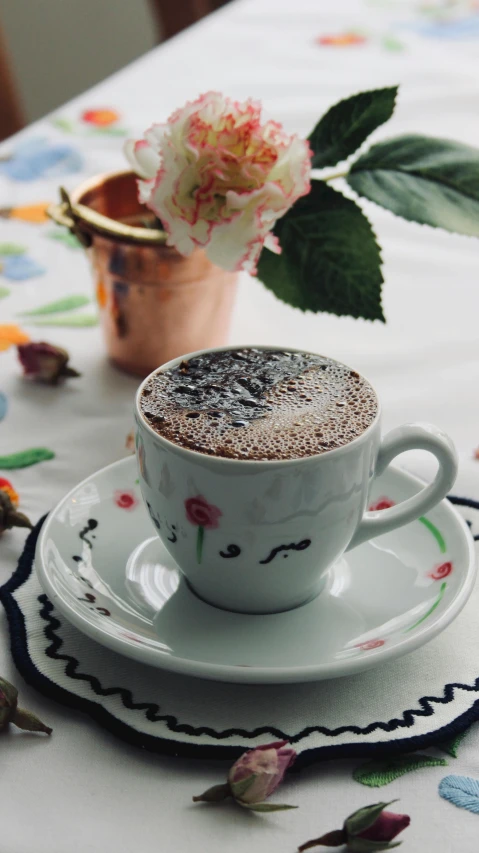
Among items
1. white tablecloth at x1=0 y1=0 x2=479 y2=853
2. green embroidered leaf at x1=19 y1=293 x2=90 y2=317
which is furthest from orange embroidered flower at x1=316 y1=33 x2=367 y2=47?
green embroidered leaf at x1=19 y1=293 x2=90 y2=317

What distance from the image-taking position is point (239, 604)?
0.52 m

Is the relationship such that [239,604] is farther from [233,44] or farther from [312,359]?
[233,44]

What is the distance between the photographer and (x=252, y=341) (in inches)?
33.9

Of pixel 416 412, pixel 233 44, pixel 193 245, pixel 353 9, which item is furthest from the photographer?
pixel 353 9

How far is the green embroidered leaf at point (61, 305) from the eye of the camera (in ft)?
2.91

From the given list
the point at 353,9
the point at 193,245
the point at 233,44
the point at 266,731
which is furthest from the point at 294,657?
the point at 353,9

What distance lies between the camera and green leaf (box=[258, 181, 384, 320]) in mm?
675

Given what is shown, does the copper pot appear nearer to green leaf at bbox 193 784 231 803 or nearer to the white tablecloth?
the white tablecloth

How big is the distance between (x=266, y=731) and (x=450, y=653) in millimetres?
116

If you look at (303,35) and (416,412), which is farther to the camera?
(303,35)

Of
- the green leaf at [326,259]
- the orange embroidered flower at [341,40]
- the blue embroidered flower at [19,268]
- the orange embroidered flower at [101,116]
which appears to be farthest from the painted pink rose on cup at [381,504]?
the orange embroidered flower at [341,40]

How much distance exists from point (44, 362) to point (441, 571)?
1.32 ft

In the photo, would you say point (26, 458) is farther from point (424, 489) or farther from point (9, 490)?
point (424, 489)

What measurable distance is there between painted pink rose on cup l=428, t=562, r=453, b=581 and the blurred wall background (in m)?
2.92
